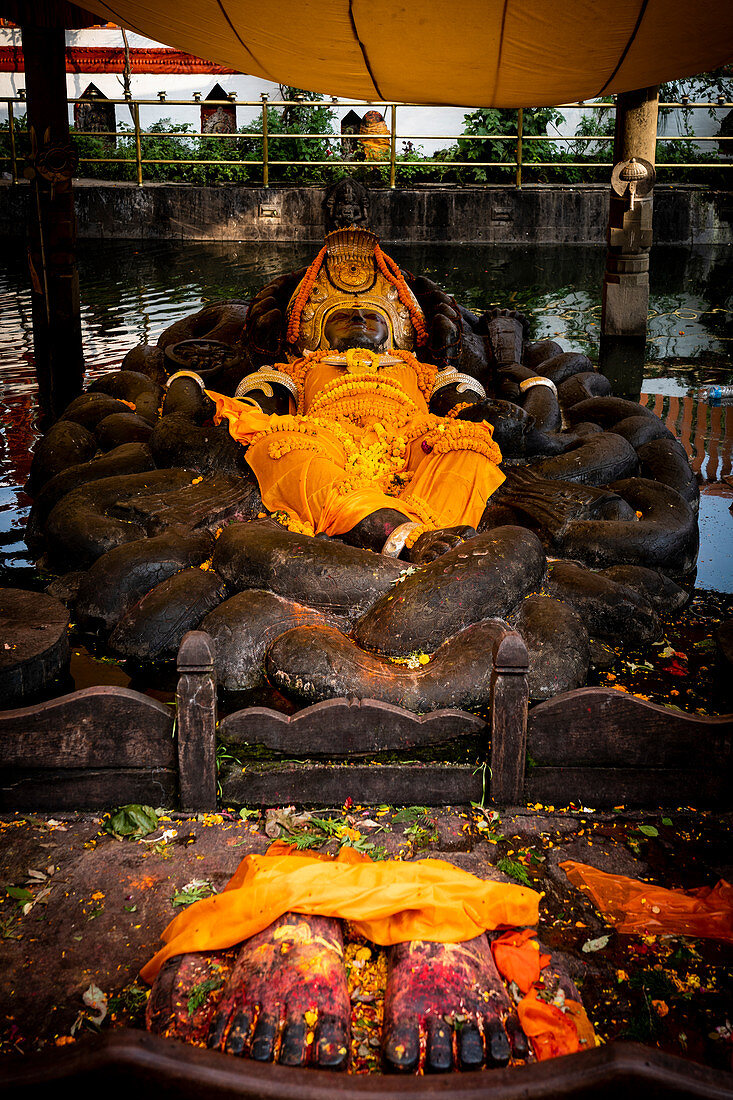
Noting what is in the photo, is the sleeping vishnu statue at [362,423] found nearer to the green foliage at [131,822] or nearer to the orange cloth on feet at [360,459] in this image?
the orange cloth on feet at [360,459]

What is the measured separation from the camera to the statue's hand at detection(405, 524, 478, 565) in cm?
438

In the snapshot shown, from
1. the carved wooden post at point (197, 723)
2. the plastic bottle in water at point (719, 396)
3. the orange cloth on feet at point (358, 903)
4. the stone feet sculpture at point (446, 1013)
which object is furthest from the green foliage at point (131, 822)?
the plastic bottle in water at point (719, 396)

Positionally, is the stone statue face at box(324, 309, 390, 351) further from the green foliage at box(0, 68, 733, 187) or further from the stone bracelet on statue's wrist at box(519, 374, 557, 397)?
the green foliage at box(0, 68, 733, 187)

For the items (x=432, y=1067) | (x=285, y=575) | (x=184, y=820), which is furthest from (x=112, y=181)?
(x=432, y=1067)

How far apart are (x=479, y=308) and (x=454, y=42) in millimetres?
7124

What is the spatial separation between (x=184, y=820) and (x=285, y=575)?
1.24 meters

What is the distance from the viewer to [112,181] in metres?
16.3

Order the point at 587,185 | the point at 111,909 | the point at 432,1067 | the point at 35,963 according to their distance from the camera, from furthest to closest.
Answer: the point at 587,185, the point at 111,909, the point at 35,963, the point at 432,1067

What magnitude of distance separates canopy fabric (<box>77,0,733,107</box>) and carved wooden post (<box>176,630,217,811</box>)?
2.39m

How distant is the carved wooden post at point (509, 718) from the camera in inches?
123

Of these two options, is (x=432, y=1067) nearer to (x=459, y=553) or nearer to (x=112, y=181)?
(x=459, y=553)

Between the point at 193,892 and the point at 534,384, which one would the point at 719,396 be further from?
the point at 193,892

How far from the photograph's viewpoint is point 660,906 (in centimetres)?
290

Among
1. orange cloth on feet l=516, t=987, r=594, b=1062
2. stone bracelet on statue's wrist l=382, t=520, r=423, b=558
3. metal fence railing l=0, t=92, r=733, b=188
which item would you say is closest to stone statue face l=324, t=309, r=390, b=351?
stone bracelet on statue's wrist l=382, t=520, r=423, b=558
